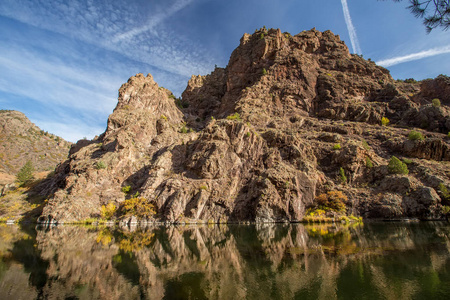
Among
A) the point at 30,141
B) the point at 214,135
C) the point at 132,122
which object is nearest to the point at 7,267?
the point at 214,135

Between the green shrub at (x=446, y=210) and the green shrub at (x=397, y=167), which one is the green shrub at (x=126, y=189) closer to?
the green shrub at (x=397, y=167)

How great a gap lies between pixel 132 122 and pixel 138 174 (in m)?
21.0

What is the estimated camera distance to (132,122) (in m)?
78.9

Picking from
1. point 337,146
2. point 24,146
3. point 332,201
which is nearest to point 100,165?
point 332,201

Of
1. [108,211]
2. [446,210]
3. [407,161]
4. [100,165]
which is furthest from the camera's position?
[100,165]

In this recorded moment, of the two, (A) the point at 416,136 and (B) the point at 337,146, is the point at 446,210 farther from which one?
(B) the point at 337,146

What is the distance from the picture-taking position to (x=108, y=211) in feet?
182

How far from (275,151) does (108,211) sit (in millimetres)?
45668

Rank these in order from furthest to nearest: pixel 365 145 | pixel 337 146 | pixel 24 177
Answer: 1. pixel 24 177
2. pixel 365 145
3. pixel 337 146

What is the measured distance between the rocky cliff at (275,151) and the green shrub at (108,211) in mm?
1231

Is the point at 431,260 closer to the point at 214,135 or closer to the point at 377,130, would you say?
the point at 214,135

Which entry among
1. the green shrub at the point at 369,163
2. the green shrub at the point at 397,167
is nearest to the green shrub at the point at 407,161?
the green shrub at the point at 397,167

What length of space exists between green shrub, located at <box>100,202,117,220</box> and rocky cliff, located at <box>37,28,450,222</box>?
1231 millimetres

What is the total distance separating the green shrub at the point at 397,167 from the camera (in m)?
55.4
